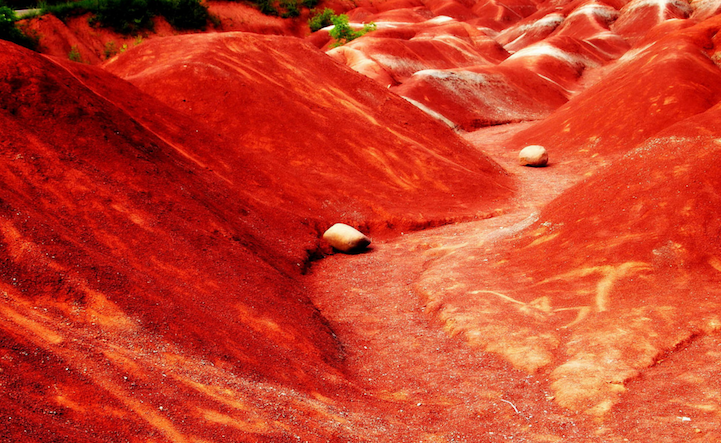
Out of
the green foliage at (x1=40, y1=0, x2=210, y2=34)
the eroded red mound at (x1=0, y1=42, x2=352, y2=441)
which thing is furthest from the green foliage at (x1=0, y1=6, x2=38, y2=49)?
the eroded red mound at (x1=0, y1=42, x2=352, y2=441)

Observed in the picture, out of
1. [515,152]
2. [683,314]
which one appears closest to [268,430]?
[683,314]

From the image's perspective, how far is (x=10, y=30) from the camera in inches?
1532

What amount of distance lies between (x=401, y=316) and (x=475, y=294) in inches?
58.6

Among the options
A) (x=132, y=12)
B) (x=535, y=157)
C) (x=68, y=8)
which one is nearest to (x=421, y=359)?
(x=535, y=157)

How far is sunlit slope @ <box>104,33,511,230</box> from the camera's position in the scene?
16969 mm

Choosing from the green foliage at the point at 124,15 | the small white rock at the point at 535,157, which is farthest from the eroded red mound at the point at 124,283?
the green foliage at the point at 124,15

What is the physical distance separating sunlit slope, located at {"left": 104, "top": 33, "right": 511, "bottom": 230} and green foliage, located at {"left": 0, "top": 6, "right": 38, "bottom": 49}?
22537mm

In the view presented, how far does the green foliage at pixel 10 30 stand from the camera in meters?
38.0

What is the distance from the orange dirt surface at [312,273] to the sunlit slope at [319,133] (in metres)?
0.10

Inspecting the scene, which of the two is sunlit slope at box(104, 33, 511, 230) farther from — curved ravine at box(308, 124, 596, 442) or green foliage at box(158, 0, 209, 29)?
green foliage at box(158, 0, 209, 29)

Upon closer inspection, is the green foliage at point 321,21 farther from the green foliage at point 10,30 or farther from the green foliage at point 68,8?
the green foliage at point 10,30

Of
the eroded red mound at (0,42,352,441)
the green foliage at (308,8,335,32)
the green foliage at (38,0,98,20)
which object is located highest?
the eroded red mound at (0,42,352,441)

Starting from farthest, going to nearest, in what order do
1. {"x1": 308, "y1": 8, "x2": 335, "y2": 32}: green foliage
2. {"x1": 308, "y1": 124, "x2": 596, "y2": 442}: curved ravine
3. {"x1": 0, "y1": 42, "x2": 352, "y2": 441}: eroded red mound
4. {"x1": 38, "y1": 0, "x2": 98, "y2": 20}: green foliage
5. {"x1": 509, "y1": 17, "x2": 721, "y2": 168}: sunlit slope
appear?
{"x1": 308, "y1": 8, "x2": 335, "y2": 32}: green foliage, {"x1": 38, "y1": 0, "x2": 98, "y2": 20}: green foliage, {"x1": 509, "y1": 17, "x2": 721, "y2": 168}: sunlit slope, {"x1": 308, "y1": 124, "x2": 596, "y2": 442}: curved ravine, {"x1": 0, "y1": 42, "x2": 352, "y2": 441}: eroded red mound

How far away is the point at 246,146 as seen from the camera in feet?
58.0
